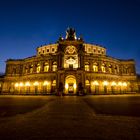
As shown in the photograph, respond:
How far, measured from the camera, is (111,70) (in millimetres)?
46469

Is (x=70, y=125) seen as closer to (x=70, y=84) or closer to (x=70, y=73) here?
(x=70, y=73)

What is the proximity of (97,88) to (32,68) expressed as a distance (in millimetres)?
25539

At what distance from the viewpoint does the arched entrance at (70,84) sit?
3695cm

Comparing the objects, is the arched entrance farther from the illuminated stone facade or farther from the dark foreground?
the dark foreground

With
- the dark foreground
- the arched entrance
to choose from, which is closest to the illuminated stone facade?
the arched entrance

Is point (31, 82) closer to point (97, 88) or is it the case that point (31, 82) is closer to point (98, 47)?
point (97, 88)

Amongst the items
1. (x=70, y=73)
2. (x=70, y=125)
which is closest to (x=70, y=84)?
(x=70, y=73)

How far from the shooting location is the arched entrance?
121 feet

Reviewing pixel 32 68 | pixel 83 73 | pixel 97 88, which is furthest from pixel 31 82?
pixel 97 88

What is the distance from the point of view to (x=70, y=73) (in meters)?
36.3

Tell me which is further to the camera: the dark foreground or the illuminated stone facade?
the illuminated stone facade

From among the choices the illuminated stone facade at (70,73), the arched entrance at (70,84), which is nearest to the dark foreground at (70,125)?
the illuminated stone facade at (70,73)

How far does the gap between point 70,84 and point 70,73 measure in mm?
4336

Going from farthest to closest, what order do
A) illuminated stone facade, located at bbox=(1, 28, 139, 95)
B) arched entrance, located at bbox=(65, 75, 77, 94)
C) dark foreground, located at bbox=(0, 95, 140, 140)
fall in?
arched entrance, located at bbox=(65, 75, 77, 94)
illuminated stone facade, located at bbox=(1, 28, 139, 95)
dark foreground, located at bbox=(0, 95, 140, 140)
